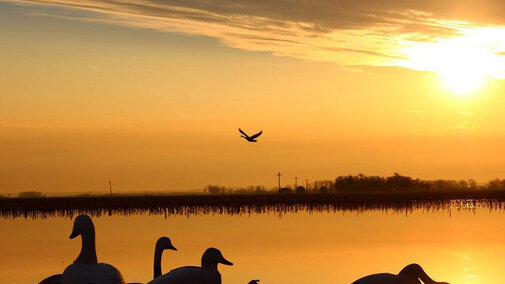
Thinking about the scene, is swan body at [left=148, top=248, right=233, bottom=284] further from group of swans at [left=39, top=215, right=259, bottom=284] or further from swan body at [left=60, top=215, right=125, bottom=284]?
swan body at [left=60, top=215, right=125, bottom=284]

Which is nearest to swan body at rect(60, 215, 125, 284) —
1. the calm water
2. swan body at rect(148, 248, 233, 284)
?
swan body at rect(148, 248, 233, 284)

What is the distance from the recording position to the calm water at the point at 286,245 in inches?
1110

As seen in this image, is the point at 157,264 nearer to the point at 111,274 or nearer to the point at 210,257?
the point at 210,257

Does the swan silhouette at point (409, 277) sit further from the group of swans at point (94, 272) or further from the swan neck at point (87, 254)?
the swan neck at point (87, 254)

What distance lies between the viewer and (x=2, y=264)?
32906mm

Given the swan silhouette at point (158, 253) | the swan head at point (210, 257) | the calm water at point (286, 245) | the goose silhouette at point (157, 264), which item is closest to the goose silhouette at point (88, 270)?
the swan head at point (210, 257)

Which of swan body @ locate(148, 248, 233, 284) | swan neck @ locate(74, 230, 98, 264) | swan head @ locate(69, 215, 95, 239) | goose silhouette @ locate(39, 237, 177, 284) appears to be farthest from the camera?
goose silhouette @ locate(39, 237, 177, 284)

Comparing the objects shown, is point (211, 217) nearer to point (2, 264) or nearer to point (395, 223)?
point (395, 223)

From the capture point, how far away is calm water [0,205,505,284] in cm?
2820

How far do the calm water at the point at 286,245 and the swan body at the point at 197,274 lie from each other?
9199 millimetres

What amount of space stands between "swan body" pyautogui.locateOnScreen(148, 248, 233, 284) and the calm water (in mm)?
9199

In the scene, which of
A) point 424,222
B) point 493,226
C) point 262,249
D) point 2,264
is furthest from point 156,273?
point 424,222

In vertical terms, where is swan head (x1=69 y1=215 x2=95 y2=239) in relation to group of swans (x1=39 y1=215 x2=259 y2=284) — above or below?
above

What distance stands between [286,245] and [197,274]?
24891mm
